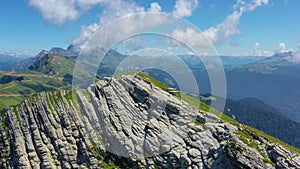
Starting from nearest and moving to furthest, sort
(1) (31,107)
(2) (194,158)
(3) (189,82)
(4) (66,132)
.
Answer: (3) (189,82)
(2) (194,158)
(4) (66,132)
(1) (31,107)

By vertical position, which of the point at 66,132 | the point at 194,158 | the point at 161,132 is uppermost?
the point at 66,132

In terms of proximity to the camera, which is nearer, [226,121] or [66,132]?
[226,121]

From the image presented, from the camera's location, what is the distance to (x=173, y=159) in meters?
47.8

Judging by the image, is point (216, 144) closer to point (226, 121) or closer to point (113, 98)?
point (226, 121)

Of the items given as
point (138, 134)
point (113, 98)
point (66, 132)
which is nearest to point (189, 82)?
point (138, 134)

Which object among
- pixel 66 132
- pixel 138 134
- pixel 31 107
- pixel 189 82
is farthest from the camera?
pixel 31 107

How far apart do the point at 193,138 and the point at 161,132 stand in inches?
230

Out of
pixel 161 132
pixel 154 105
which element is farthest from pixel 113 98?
pixel 161 132

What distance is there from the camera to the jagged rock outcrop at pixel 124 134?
46.3m

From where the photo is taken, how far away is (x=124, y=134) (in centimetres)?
5172

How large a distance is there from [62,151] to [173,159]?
22142mm

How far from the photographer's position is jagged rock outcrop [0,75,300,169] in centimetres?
4628

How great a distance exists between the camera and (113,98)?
185ft

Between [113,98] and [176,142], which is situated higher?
[113,98]
